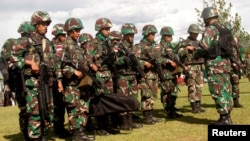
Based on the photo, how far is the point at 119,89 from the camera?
27.3 ft

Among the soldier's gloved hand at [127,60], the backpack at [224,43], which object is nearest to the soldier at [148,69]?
the soldier's gloved hand at [127,60]

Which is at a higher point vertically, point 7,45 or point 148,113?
point 7,45

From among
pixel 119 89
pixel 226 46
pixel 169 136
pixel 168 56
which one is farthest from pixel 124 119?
pixel 226 46

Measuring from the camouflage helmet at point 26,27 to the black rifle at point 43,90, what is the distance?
56 cm

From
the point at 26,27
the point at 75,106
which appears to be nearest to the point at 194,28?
the point at 75,106

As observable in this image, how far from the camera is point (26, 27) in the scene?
7168mm

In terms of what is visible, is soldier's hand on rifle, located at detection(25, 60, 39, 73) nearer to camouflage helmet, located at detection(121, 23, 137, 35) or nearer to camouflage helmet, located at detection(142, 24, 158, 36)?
camouflage helmet, located at detection(121, 23, 137, 35)

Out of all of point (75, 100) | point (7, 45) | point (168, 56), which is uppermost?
point (7, 45)

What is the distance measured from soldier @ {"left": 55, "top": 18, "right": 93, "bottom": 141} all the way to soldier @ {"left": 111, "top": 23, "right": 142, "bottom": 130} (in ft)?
4.05

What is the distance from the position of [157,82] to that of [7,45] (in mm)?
3666

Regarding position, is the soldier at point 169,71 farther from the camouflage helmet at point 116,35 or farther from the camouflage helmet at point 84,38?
the camouflage helmet at point 84,38

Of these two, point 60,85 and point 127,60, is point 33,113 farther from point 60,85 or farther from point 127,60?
point 127,60

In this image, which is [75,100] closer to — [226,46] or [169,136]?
[169,136]

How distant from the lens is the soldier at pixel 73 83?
685 centimetres
